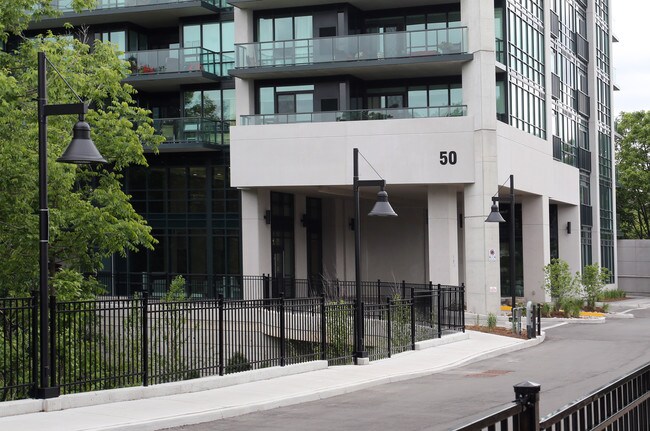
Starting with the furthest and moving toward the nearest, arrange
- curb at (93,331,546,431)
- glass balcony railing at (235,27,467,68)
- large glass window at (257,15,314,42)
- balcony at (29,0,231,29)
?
1. balcony at (29,0,231,29)
2. large glass window at (257,15,314,42)
3. glass balcony railing at (235,27,467,68)
4. curb at (93,331,546,431)

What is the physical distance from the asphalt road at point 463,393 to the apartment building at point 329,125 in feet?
38.9

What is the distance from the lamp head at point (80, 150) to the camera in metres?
13.5

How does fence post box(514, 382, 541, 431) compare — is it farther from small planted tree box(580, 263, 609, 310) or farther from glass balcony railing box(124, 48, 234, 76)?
small planted tree box(580, 263, 609, 310)

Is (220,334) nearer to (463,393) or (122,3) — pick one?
(463,393)

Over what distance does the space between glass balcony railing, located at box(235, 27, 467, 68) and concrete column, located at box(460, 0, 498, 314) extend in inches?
31.5

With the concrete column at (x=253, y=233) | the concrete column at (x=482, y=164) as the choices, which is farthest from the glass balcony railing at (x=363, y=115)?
the concrete column at (x=253, y=233)

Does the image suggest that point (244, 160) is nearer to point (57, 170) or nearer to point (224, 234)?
point (224, 234)

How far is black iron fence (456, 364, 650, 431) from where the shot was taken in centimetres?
513

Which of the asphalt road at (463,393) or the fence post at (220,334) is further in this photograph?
the fence post at (220,334)

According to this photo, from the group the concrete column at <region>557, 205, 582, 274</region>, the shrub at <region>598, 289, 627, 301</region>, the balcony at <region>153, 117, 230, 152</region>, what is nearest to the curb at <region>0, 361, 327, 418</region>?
the balcony at <region>153, 117, 230, 152</region>

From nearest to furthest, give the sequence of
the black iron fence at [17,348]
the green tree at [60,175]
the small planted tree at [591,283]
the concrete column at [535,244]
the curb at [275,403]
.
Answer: the curb at [275,403]
the black iron fence at [17,348]
the green tree at [60,175]
the small planted tree at [591,283]
the concrete column at [535,244]

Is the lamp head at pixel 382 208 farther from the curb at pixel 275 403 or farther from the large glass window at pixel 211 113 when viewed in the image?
the large glass window at pixel 211 113

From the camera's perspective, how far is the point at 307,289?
136 ft

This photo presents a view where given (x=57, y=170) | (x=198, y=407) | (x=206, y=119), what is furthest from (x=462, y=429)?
(x=206, y=119)
